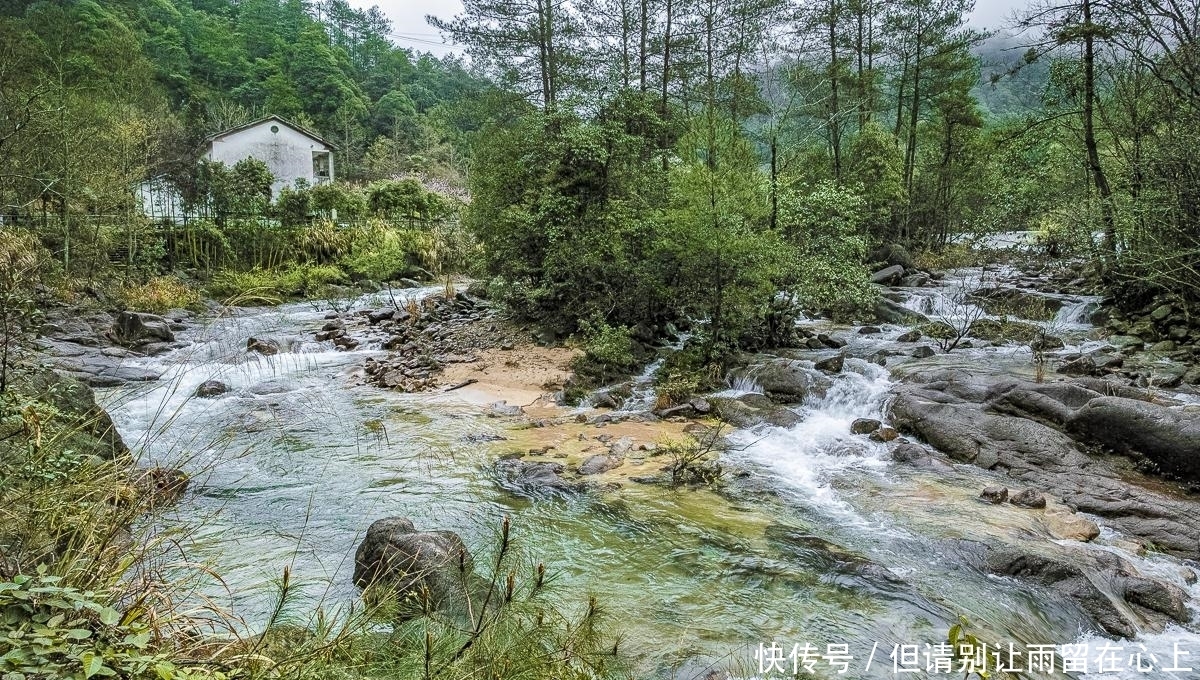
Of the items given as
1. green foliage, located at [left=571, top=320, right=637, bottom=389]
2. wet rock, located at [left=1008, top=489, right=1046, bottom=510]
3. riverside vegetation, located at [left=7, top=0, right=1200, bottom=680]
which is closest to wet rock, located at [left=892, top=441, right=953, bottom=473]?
riverside vegetation, located at [left=7, top=0, right=1200, bottom=680]

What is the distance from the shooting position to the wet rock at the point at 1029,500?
6094 mm

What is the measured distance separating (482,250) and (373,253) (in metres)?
8.65

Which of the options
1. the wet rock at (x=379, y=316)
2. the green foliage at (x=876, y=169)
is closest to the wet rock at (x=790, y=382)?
the wet rock at (x=379, y=316)

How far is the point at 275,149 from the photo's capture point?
34.4m

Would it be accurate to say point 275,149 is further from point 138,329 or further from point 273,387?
point 273,387

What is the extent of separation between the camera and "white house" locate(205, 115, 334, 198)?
33281 millimetres

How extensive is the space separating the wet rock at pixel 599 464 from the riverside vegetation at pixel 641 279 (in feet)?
0.16

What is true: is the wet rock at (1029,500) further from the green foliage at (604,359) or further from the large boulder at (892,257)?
the large boulder at (892,257)

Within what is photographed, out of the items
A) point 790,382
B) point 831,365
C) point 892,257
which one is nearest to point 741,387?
point 790,382

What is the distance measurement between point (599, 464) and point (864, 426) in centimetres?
378

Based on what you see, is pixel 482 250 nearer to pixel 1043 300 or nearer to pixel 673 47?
pixel 673 47

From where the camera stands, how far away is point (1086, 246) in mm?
12359

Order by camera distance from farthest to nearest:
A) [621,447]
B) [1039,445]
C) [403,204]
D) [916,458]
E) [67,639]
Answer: [403,204] < [621,447] < [916,458] < [1039,445] < [67,639]

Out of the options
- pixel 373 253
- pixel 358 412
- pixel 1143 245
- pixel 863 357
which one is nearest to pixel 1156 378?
pixel 1143 245
